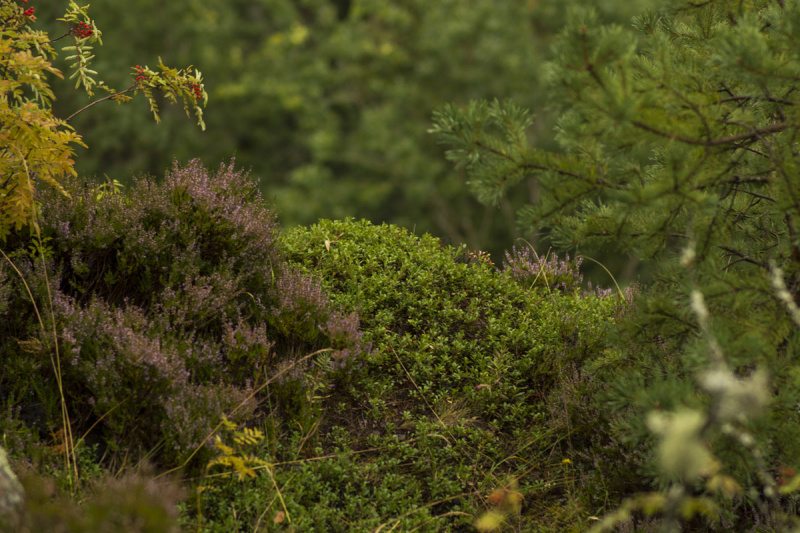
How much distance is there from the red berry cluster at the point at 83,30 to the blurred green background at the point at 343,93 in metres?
9.87

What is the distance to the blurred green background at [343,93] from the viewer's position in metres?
14.5

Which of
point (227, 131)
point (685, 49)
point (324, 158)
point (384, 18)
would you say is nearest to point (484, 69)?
point (384, 18)

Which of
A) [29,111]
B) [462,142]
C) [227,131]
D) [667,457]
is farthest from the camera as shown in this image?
[227,131]

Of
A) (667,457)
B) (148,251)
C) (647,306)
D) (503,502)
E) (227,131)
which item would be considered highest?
(667,457)

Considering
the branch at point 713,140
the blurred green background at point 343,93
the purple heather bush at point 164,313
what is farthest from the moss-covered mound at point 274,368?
the blurred green background at point 343,93

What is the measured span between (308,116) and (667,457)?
15117 mm

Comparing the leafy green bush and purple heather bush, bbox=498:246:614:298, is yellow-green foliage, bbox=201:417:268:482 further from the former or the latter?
purple heather bush, bbox=498:246:614:298

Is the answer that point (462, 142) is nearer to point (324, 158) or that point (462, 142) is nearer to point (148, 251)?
point (148, 251)

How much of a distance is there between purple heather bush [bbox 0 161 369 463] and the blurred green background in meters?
9.59

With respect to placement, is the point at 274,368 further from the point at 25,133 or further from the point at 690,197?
the point at 690,197

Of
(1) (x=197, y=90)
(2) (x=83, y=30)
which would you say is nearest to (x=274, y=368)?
(1) (x=197, y=90)

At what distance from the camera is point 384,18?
15727 mm

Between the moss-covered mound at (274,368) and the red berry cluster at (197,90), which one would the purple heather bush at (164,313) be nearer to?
the moss-covered mound at (274,368)

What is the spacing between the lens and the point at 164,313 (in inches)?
140
